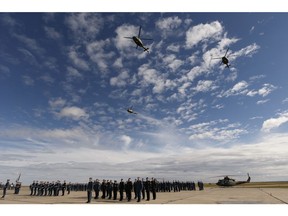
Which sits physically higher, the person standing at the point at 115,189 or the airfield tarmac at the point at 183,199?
the person standing at the point at 115,189

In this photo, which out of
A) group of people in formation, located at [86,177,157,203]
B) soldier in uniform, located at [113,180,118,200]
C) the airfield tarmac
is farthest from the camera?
soldier in uniform, located at [113,180,118,200]

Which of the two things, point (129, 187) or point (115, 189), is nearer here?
point (129, 187)

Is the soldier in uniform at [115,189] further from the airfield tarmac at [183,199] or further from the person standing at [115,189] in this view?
the airfield tarmac at [183,199]

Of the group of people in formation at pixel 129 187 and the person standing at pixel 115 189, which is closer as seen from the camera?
the group of people in formation at pixel 129 187

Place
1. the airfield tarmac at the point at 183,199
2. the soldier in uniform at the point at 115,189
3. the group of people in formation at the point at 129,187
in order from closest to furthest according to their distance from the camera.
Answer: the airfield tarmac at the point at 183,199 → the group of people in formation at the point at 129,187 → the soldier in uniform at the point at 115,189

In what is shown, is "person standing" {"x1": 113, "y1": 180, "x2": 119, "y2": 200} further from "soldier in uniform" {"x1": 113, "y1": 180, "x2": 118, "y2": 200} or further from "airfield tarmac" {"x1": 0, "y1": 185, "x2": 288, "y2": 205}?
"airfield tarmac" {"x1": 0, "y1": 185, "x2": 288, "y2": 205}

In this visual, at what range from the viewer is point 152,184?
68.1 ft

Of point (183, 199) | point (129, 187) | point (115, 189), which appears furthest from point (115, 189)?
point (183, 199)

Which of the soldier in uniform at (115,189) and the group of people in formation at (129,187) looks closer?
the group of people in formation at (129,187)

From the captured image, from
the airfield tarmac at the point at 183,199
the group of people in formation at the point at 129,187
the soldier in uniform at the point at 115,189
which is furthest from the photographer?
the soldier in uniform at the point at 115,189

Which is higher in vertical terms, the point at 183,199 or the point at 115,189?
the point at 115,189

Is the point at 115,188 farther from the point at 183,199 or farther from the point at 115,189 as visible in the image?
the point at 183,199
